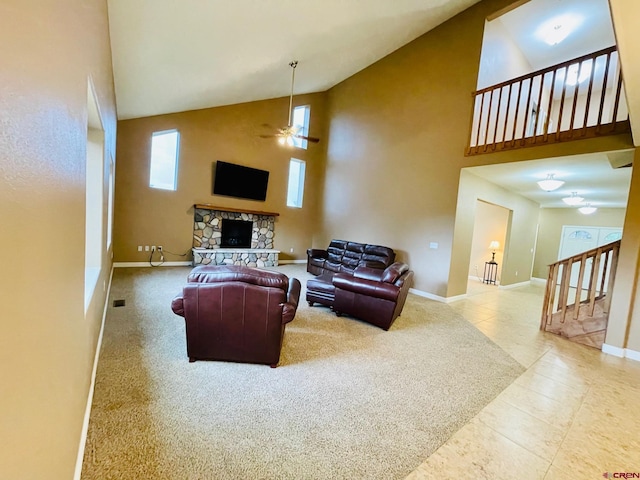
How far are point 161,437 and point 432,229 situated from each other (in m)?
5.09

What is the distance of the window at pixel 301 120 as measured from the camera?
792 centimetres

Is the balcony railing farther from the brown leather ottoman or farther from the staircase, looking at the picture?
the brown leather ottoman

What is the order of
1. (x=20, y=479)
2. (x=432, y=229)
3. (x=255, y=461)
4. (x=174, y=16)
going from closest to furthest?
1. (x=20, y=479)
2. (x=255, y=461)
3. (x=174, y=16)
4. (x=432, y=229)

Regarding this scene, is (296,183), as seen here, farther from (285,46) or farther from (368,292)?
(368,292)

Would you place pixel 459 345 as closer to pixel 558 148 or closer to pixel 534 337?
pixel 534 337

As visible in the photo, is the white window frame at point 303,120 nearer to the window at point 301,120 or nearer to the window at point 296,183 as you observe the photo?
Answer: the window at point 301,120

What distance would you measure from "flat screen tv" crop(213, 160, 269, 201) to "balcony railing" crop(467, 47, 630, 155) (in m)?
4.88

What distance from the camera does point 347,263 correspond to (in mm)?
6102

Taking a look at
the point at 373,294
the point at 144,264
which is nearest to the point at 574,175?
the point at 373,294

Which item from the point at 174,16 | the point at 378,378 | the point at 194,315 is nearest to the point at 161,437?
the point at 194,315

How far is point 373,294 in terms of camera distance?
3574 mm

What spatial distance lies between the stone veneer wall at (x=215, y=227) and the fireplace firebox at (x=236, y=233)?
8 cm

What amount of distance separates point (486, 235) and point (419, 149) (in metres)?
3.83

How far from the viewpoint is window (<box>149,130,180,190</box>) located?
6.03 meters
